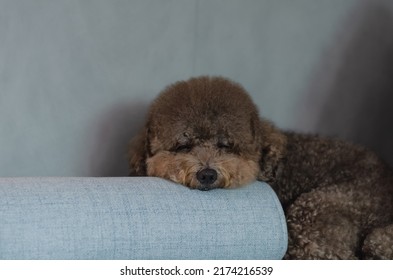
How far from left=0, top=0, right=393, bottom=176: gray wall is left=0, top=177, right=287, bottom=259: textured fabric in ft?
2.12

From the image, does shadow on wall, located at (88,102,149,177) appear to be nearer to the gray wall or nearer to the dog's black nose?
the gray wall

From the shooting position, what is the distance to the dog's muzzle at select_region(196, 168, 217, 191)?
6.03ft

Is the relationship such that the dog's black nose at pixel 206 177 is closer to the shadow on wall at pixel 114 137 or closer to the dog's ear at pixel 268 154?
the dog's ear at pixel 268 154

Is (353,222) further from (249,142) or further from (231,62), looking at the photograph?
(231,62)

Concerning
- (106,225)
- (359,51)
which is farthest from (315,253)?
(359,51)

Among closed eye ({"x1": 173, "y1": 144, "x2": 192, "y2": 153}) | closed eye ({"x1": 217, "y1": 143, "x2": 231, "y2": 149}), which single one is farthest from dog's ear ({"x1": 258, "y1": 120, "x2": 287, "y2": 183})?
closed eye ({"x1": 173, "y1": 144, "x2": 192, "y2": 153})

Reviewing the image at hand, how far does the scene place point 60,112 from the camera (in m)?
2.36

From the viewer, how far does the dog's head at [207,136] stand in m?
1.97

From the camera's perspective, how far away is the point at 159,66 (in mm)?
2480

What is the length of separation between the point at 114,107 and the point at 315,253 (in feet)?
3.02

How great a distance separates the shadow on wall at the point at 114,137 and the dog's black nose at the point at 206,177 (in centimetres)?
68

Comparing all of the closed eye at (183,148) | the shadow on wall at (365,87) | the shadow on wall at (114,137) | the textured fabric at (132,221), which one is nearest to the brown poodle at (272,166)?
the closed eye at (183,148)

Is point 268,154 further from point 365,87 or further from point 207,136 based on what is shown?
point 365,87

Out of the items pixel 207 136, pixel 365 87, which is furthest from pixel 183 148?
pixel 365 87
